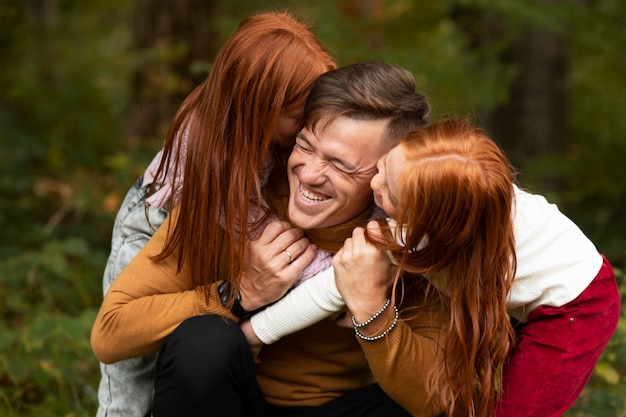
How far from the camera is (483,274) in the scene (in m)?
2.14

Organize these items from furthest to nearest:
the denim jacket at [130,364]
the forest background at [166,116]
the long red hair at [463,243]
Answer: the forest background at [166,116] < the denim jacket at [130,364] < the long red hair at [463,243]

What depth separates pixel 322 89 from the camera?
2.32 meters

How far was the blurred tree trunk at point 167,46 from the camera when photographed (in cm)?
543

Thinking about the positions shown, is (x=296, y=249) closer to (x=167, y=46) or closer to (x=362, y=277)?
(x=362, y=277)

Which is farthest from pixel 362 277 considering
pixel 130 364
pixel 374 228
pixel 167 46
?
pixel 167 46

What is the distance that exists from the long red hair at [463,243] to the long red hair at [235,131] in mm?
416

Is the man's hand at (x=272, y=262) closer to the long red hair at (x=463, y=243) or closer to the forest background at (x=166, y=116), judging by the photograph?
the long red hair at (x=463, y=243)

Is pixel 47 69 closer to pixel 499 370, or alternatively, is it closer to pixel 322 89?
pixel 322 89

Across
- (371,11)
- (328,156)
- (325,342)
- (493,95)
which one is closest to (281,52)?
(328,156)

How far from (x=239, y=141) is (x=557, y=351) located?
103cm

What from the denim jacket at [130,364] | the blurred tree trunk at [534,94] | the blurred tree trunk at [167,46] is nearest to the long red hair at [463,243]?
the denim jacket at [130,364]

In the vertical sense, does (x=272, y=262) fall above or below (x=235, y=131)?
below

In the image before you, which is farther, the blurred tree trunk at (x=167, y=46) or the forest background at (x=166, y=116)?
the blurred tree trunk at (x=167, y=46)

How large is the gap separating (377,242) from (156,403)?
777 mm
